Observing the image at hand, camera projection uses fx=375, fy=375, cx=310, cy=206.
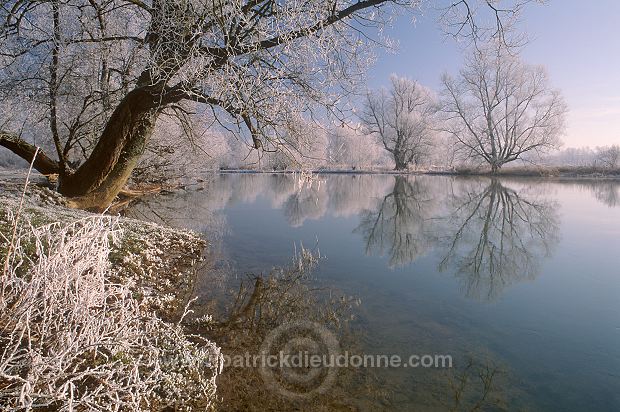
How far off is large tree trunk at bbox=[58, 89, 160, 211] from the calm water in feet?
8.16

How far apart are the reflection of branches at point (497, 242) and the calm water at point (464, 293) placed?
4 cm

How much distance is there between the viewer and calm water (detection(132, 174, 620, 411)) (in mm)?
3172

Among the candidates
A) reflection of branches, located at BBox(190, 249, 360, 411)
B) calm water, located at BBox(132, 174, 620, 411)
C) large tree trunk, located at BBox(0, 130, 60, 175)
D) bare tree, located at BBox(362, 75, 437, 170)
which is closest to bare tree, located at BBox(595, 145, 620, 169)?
bare tree, located at BBox(362, 75, 437, 170)

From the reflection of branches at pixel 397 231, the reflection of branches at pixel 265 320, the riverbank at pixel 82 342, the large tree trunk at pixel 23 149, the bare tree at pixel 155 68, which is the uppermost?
the bare tree at pixel 155 68

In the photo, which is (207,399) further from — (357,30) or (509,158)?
(509,158)

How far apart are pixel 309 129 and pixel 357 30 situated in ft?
6.86

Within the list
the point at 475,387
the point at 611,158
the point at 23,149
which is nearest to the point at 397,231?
the point at 475,387

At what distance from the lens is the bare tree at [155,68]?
6004 millimetres

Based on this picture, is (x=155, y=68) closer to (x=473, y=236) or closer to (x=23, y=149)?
(x=23, y=149)

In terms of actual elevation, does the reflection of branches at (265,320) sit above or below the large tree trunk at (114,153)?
below

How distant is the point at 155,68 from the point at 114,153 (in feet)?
8.59

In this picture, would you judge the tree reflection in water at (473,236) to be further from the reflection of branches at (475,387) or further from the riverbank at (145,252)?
the riverbank at (145,252)

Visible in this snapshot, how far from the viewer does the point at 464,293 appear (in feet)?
18.4

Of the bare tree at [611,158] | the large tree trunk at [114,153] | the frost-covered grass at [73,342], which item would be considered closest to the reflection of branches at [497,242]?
the frost-covered grass at [73,342]
